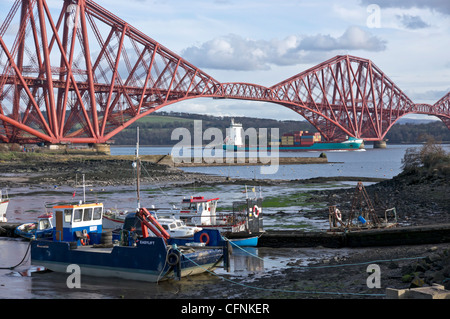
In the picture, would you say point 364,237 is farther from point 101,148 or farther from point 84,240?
point 101,148

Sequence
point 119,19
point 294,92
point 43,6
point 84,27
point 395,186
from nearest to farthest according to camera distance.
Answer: point 395,186 < point 43,6 < point 84,27 < point 119,19 < point 294,92

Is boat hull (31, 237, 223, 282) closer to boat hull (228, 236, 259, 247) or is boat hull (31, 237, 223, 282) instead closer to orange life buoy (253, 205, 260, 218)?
boat hull (228, 236, 259, 247)

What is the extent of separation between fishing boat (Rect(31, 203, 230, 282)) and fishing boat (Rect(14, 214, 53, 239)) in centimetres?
248

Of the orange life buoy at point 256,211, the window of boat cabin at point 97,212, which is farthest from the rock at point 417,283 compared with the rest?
the window of boat cabin at point 97,212

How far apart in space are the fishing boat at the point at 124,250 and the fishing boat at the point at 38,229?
248cm

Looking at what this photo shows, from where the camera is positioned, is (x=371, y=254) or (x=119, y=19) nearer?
(x=371, y=254)

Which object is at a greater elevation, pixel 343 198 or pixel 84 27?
pixel 84 27

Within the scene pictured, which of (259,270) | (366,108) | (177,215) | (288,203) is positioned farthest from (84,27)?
(366,108)

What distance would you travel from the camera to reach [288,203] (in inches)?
1644

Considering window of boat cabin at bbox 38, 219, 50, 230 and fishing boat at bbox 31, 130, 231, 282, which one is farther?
window of boat cabin at bbox 38, 219, 50, 230

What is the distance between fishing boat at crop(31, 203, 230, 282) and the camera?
746 inches

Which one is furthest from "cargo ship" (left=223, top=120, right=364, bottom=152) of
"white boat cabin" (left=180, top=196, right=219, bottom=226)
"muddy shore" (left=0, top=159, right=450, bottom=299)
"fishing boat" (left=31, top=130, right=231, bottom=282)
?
"fishing boat" (left=31, top=130, right=231, bottom=282)
